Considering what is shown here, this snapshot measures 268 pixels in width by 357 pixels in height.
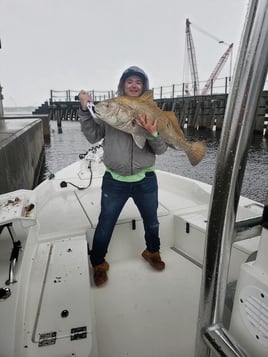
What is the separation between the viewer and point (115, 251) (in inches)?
98.0

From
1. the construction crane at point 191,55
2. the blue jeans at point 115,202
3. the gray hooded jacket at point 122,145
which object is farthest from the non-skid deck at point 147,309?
the construction crane at point 191,55

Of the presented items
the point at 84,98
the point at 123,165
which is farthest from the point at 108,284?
the point at 84,98

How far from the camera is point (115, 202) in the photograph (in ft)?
6.63

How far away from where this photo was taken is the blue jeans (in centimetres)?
201

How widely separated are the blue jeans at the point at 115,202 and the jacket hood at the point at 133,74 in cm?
68

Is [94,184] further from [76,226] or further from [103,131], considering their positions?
[103,131]

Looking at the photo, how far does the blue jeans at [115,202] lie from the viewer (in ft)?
6.61

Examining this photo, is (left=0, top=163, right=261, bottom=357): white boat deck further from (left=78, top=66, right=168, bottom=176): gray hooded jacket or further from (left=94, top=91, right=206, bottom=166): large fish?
(left=94, top=91, right=206, bottom=166): large fish

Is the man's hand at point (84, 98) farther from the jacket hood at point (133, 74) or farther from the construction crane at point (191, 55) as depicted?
the construction crane at point (191, 55)

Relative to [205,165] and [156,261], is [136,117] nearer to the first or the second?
[156,261]

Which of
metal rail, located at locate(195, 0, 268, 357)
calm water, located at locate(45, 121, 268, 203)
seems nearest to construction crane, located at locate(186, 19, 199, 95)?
calm water, located at locate(45, 121, 268, 203)

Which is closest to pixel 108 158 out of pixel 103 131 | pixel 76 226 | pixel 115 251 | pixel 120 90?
pixel 103 131

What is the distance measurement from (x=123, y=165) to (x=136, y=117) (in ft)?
1.24

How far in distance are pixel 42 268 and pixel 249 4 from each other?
1841 millimetres
